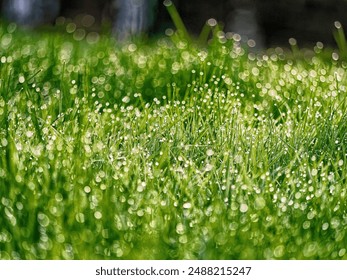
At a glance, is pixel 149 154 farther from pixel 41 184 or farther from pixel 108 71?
pixel 108 71

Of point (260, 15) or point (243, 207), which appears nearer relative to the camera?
point (243, 207)

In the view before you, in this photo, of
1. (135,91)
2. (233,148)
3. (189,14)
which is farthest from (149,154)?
(189,14)

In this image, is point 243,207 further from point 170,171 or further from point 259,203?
point 170,171

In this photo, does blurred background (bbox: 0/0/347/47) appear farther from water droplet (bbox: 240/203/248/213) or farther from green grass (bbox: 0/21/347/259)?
water droplet (bbox: 240/203/248/213)

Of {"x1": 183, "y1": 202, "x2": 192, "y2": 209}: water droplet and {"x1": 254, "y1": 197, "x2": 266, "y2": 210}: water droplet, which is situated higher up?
{"x1": 183, "y1": 202, "x2": 192, "y2": 209}: water droplet

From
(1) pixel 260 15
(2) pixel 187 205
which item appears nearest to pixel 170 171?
(2) pixel 187 205

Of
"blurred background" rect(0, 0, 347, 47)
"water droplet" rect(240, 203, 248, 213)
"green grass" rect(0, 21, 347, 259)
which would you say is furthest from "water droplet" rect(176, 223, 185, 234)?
"blurred background" rect(0, 0, 347, 47)

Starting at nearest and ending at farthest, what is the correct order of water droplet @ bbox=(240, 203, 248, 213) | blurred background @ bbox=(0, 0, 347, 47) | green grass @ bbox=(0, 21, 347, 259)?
green grass @ bbox=(0, 21, 347, 259) < water droplet @ bbox=(240, 203, 248, 213) < blurred background @ bbox=(0, 0, 347, 47)

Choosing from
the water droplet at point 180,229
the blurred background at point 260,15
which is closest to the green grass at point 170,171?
the water droplet at point 180,229

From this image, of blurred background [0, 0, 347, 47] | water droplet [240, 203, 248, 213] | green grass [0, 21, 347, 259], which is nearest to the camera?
green grass [0, 21, 347, 259]

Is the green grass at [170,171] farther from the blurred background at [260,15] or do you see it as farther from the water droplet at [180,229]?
the blurred background at [260,15]
